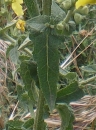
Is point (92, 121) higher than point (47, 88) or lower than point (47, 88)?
lower

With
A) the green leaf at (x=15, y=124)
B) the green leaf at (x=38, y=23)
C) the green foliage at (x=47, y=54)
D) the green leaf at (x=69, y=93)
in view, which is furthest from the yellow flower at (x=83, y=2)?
the green leaf at (x=15, y=124)

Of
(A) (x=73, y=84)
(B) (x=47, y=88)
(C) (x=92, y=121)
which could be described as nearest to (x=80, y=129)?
(C) (x=92, y=121)

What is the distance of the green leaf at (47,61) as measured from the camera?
896 millimetres

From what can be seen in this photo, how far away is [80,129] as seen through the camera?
165 centimetres

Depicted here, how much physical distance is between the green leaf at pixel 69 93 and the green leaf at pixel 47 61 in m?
0.11

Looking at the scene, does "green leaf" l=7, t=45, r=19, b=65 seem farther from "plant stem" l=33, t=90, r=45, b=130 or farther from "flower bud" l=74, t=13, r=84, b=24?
"flower bud" l=74, t=13, r=84, b=24

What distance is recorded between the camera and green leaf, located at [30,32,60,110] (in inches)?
35.3

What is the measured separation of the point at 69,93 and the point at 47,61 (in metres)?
0.19

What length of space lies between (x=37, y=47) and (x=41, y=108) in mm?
200

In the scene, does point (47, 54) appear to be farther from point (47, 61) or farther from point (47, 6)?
point (47, 6)

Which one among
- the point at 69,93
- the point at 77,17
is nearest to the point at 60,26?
the point at 77,17

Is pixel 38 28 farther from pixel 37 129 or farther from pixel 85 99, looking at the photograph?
pixel 85 99

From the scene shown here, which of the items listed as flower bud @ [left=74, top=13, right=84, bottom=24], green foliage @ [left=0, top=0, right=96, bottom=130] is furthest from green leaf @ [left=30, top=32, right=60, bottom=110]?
flower bud @ [left=74, top=13, right=84, bottom=24]

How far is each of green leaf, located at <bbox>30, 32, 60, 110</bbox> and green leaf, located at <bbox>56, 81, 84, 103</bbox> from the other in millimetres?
113
